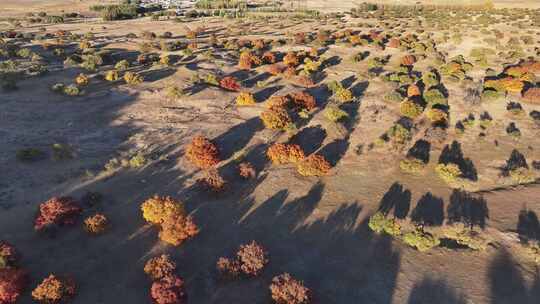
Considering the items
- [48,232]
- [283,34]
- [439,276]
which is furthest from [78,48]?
[439,276]

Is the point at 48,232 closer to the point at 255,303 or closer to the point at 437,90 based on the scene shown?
the point at 255,303

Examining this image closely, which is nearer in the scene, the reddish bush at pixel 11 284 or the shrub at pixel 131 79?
the reddish bush at pixel 11 284

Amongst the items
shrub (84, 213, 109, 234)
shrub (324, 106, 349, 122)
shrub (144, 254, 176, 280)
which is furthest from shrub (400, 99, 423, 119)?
shrub (84, 213, 109, 234)

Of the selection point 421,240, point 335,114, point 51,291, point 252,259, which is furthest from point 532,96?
point 51,291

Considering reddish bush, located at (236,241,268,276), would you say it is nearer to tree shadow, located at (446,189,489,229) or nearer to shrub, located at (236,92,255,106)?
tree shadow, located at (446,189,489,229)

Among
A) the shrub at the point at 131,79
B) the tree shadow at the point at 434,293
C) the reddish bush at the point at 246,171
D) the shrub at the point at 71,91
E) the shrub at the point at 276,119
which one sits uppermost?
the shrub at the point at 131,79

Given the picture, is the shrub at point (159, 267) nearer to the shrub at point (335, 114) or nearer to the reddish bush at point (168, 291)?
the reddish bush at point (168, 291)

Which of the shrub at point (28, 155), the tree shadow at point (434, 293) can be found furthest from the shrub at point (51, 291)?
the tree shadow at point (434, 293)
